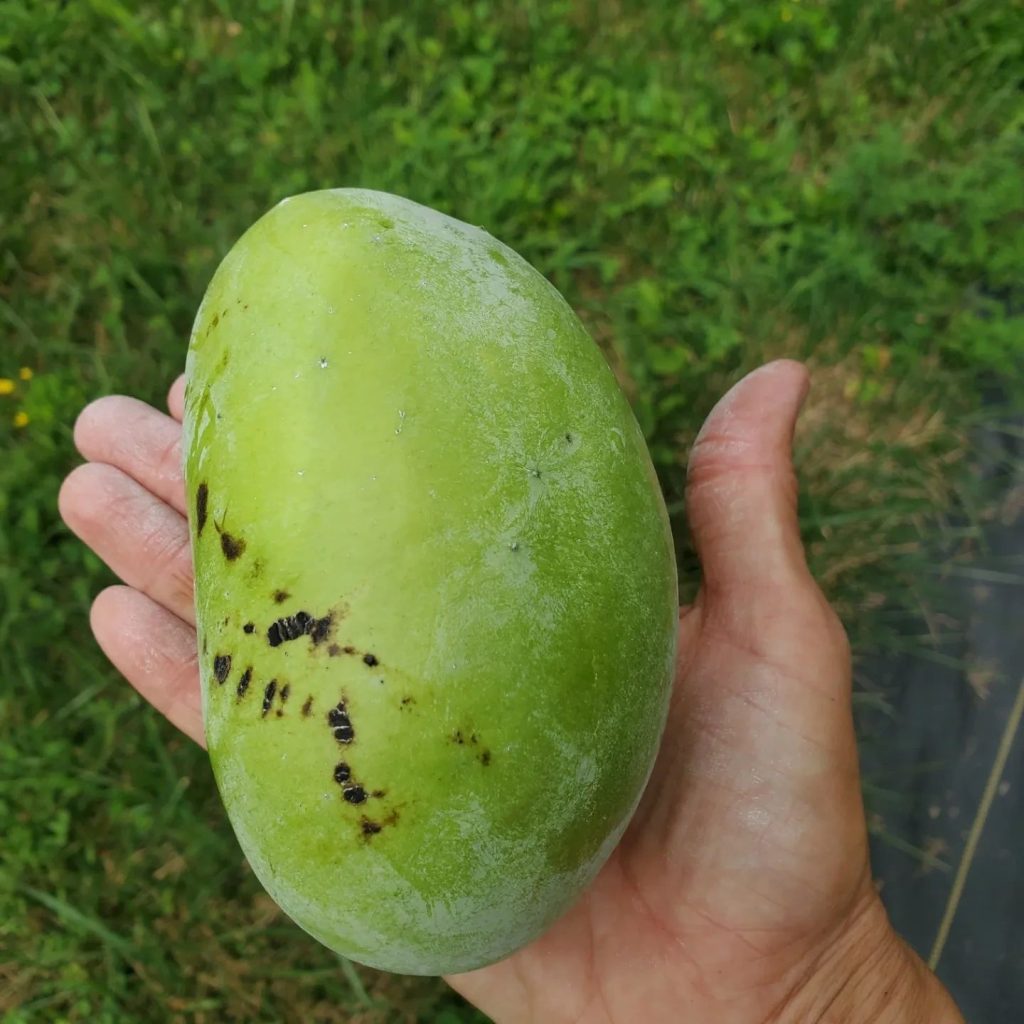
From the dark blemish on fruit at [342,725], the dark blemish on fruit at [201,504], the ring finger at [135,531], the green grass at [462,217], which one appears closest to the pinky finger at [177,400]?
the ring finger at [135,531]

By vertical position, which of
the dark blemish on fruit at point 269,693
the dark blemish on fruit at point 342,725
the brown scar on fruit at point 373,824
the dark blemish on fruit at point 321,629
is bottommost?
the brown scar on fruit at point 373,824

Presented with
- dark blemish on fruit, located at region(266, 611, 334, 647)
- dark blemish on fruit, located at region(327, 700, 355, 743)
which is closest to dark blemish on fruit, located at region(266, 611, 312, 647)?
dark blemish on fruit, located at region(266, 611, 334, 647)

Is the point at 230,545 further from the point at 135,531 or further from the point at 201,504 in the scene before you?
the point at 135,531

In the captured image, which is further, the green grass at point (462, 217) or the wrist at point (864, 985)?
the green grass at point (462, 217)

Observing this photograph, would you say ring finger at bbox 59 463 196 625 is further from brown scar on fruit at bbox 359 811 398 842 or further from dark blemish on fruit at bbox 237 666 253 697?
brown scar on fruit at bbox 359 811 398 842

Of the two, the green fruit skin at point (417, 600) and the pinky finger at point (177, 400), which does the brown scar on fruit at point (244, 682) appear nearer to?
the green fruit skin at point (417, 600)

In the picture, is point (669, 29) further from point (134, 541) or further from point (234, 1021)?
point (234, 1021)

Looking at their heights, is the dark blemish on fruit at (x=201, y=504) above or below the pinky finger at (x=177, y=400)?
above
